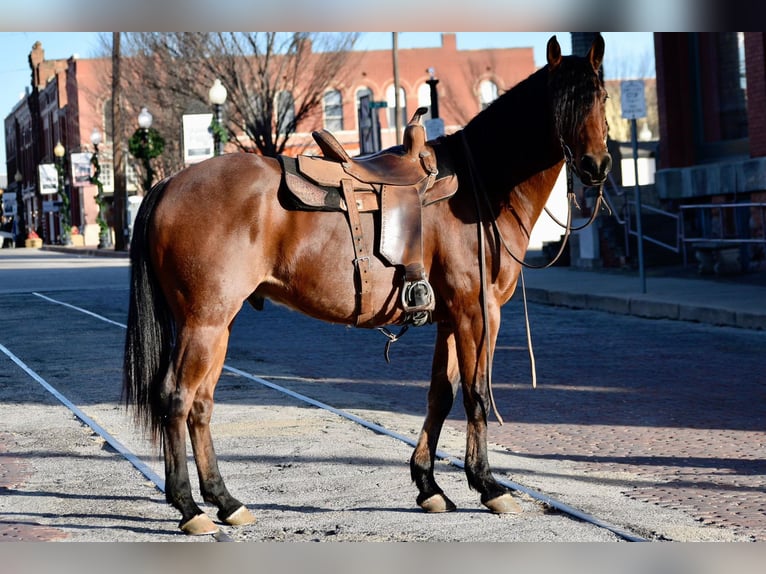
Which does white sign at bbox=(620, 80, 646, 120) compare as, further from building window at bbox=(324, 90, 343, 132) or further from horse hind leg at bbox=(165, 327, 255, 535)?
building window at bbox=(324, 90, 343, 132)

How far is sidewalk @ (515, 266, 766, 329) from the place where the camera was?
14.9 metres

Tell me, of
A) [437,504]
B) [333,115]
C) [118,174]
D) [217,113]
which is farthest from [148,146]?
[437,504]

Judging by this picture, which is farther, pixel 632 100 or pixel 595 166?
pixel 632 100

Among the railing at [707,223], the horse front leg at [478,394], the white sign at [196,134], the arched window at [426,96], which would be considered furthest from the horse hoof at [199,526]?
the white sign at [196,134]

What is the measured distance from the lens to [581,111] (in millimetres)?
6059

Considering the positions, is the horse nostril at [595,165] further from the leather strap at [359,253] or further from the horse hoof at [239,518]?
the horse hoof at [239,518]

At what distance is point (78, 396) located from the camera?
10.6 m

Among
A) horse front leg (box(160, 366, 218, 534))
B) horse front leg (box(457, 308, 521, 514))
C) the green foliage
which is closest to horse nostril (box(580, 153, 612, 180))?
horse front leg (box(457, 308, 521, 514))

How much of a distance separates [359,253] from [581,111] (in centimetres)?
134

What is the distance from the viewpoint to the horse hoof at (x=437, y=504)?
20.4 feet

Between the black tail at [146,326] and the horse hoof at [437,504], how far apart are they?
4.71ft

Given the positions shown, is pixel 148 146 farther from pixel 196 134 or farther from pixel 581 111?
pixel 581 111
